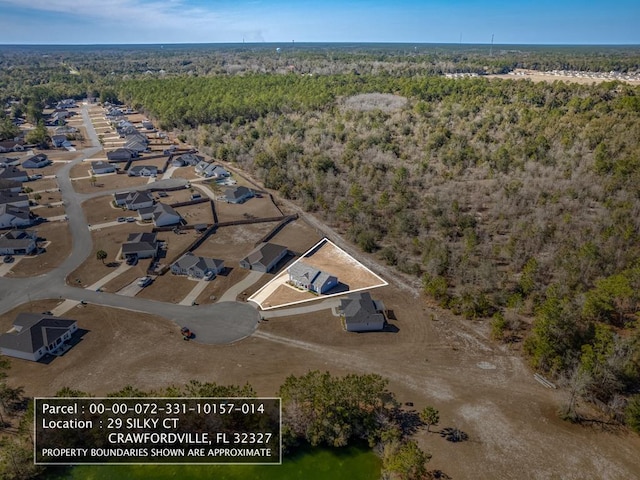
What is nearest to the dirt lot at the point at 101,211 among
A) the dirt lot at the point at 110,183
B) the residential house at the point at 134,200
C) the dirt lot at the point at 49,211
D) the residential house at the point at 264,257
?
the residential house at the point at 134,200

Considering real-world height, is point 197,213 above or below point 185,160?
below

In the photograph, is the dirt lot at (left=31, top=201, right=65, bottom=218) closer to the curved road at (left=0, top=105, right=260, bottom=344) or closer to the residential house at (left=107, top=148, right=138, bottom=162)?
the curved road at (left=0, top=105, right=260, bottom=344)

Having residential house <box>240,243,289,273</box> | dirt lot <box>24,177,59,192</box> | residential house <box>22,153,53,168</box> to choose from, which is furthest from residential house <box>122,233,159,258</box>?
residential house <box>22,153,53,168</box>

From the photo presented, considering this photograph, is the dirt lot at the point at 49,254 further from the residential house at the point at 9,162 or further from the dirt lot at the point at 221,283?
the residential house at the point at 9,162

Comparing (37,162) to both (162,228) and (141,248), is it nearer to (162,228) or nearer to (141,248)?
(162,228)

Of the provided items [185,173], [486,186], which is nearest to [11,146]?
[185,173]
